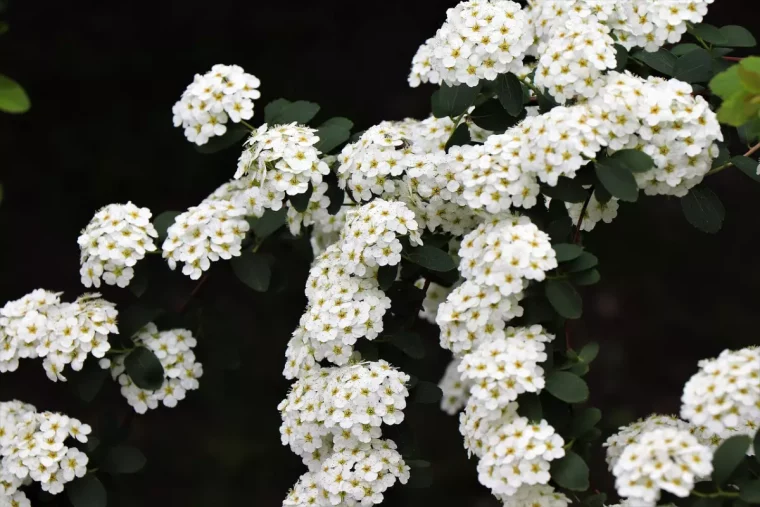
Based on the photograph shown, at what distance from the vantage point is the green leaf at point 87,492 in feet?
9.86

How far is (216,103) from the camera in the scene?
9.98 ft

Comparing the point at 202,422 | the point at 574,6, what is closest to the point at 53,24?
the point at 202,422

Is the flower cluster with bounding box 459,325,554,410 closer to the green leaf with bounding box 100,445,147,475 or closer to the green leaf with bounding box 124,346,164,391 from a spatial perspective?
the green leaf with bounding box 124,346,164,391

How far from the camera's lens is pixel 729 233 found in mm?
5910

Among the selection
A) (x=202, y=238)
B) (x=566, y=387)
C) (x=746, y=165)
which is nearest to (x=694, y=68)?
(x=746, y=165)

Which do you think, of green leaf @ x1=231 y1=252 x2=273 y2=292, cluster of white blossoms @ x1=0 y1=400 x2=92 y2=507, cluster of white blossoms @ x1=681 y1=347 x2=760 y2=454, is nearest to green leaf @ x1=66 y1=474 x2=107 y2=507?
cluster of white blossoms @ x1=0 y1=400 x2=92 y2=507

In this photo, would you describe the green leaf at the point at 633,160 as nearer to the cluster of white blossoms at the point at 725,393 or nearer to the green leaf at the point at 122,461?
the cluster of white blossoms at the point at 725,393

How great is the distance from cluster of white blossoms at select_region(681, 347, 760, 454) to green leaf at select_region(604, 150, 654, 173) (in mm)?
503

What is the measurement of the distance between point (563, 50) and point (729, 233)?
11.7ft

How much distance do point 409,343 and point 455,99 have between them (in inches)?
28.0

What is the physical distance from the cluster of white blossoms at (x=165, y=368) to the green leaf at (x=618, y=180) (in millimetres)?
1388

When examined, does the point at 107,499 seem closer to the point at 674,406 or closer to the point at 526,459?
the point at 526,459

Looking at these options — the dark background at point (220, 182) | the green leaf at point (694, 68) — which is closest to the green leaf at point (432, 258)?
the green leaf at point (694, 68)

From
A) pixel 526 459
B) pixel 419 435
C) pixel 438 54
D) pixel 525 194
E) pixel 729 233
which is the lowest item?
pixel 419 435
